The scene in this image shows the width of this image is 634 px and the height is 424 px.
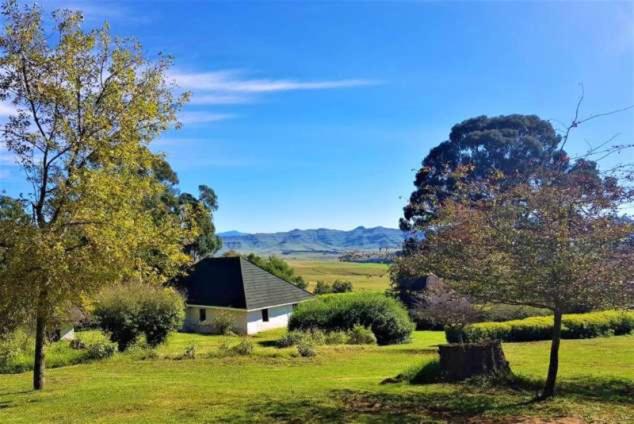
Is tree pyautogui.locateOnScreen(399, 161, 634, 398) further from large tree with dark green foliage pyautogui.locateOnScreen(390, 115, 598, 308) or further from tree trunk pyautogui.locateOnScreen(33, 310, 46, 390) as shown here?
large tree with dark green foliage pyautogui.locateOnScreen(390, 115, 598, 308)

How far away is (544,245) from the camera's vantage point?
764 centimetres

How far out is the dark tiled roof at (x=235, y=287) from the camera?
36312mm

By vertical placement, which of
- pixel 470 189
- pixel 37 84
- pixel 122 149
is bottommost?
pixel 470 189

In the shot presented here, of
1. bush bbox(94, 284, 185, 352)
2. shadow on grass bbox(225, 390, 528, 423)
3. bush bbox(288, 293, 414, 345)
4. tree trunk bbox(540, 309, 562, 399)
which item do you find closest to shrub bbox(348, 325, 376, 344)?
bush bbox(288, 293, 414, 345)

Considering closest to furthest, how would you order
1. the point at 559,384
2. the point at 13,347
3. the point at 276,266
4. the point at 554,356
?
the point at 554,356, the point at 559,384, the point at 13,347, the point at 276,266

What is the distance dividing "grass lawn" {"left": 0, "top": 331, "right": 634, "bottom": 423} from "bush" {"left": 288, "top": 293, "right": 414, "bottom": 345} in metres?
8.25

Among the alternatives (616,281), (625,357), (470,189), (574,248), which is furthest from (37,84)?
(625,357)

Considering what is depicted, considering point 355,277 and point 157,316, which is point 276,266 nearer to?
Answer: point 157,316

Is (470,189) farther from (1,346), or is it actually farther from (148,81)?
(1,346)

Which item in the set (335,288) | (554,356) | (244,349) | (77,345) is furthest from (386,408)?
(335,288)

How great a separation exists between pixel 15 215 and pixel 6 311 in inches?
76.1

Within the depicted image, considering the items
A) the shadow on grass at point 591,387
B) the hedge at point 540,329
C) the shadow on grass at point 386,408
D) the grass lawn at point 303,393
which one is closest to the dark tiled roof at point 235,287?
the hedge at point 540,329

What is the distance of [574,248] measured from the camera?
7637 mm

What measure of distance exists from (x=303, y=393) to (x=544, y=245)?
18.8 ft
